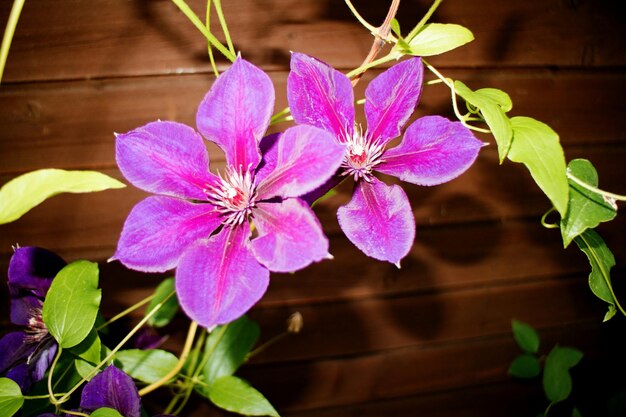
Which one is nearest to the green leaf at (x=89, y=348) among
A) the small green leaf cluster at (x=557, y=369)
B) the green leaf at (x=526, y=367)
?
the small green leaf cluster at (x=557, y=369)

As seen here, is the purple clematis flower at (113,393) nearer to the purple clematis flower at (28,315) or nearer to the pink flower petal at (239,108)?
the purple clematis flower at (28,315)

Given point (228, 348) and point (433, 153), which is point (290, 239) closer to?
point (433, 153)

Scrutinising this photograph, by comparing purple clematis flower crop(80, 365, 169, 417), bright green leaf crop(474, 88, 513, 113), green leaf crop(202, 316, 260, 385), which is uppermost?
bright green leaf crop(474, 88, 513, 113)

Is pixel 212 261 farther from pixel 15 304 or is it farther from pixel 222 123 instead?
pixel 15 304

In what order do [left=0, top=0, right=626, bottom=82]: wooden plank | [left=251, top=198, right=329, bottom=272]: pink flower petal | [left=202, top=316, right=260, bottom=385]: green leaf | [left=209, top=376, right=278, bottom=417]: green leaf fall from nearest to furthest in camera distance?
1. [left=251, top=198, right=329, bottom=272]: pink flower petal
2. [left=209, top=376, right=278, bottom=417]: green leaf
3. [left=202, top=316, right=260, bottom=385]: green leaf
4. [left=0, top=0, right=626, bottom=82]: wooden plank

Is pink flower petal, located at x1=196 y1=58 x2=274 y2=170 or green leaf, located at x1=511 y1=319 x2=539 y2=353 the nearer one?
pink flower petal, located at x1=196 y1=58 x2=274 y2=170

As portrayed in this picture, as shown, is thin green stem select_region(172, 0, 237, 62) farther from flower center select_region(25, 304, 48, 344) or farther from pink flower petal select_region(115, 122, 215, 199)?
flower center select_region(25, 304, 48, 344)

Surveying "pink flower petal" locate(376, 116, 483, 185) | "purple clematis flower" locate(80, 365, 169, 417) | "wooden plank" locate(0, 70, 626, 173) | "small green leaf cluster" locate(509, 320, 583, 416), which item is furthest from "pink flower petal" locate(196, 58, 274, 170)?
"small green leaf cluster" locate(509, 320, 583, 416)

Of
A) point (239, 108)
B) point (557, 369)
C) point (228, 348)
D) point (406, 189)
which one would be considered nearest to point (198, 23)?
point (239, 108)
